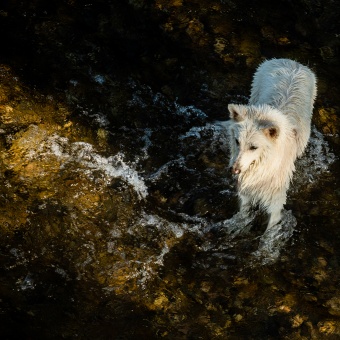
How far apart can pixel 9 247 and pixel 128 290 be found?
172 centimetres

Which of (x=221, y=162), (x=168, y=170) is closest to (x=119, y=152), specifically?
(x=168, y=170)

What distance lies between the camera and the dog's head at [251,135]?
20.6 feet

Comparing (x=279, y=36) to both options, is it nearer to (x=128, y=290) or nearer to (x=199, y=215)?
(x=199, y=215)

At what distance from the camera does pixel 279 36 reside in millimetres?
10312

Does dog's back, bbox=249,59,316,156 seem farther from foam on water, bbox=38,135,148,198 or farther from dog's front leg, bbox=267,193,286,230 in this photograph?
foam on water, bbox=38,135,148,198

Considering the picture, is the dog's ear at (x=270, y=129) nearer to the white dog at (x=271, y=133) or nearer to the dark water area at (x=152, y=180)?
the white dog at (x=271, y=133)

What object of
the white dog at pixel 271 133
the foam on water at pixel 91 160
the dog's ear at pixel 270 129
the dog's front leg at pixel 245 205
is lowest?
the foam on water at pixel 91 160

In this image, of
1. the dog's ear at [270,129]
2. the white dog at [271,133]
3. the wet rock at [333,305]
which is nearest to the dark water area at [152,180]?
the wet rock at [333,305]

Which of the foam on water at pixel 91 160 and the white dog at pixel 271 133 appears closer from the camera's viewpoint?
the white dog at pixel 271 133

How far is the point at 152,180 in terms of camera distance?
823cm

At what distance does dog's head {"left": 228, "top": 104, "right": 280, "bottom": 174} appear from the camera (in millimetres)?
6277

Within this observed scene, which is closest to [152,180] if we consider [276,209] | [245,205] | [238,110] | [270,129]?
[245,205]

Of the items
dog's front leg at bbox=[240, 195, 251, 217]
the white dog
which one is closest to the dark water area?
dog's front leg at bbox=[240, 195, 251, 217]

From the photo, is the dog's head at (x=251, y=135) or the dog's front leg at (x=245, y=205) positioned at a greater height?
the dog's head at (x=251, y=135)
